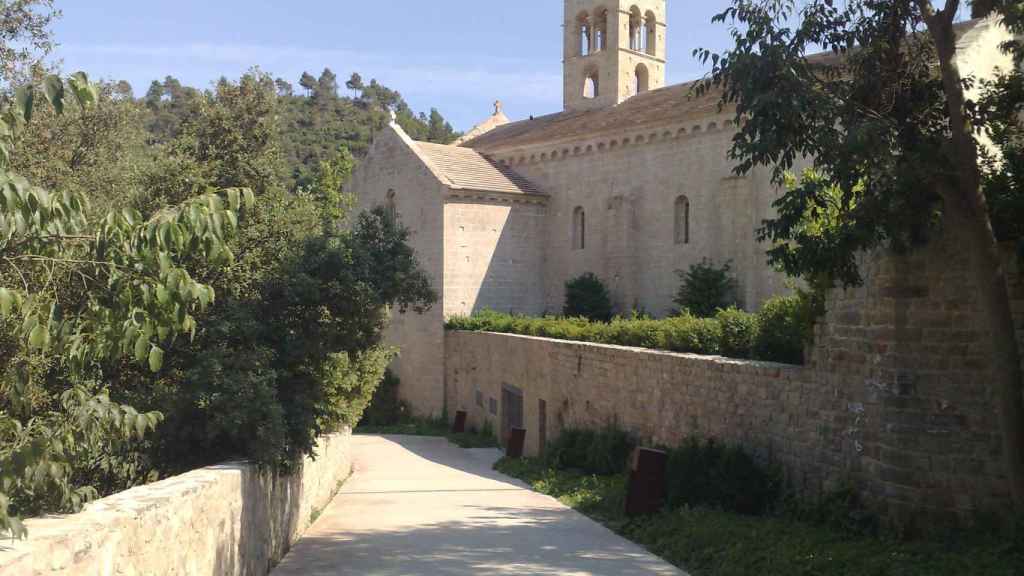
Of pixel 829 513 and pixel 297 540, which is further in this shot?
pixel 297 540

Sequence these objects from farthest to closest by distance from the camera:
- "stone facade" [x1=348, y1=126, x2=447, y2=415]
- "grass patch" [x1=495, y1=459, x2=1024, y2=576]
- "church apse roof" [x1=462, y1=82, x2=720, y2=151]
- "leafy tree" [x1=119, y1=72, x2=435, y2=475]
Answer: "stone facade" [x1=348, y1=126, x2=447, y2=415]
"church apse roof" [x1=462, y1=82, x2=720, y2=151]
"leafy tree" [x1=119, y1=72, x2=435, y2=475]
"grass patch" [x1=495, y1=459, x2=1024, y2=576]

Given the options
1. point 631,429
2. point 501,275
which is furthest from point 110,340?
point 501,275

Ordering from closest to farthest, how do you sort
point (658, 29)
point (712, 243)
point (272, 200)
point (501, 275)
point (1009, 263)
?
point (1009, 263)
point (272, 200)
point (712, 243)
point (501, 275)
point (658, 29)

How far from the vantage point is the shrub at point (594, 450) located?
14430 millimetres

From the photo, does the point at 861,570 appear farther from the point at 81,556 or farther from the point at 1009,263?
the point at 81,556

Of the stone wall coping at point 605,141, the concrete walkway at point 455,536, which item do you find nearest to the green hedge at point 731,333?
the concrete walkway at point 455,536

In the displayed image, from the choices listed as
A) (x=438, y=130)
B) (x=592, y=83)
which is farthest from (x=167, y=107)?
(x=592, y=83)

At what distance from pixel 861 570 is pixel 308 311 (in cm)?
690

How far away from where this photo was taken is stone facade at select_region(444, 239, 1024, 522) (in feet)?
27.0

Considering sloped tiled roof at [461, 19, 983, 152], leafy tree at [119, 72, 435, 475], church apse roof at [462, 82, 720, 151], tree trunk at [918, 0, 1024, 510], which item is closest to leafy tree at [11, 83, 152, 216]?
leafy tree at [119, 72, 435, 475]

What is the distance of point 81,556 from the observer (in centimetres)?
434

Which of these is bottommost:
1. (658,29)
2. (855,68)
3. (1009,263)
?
(1009,263)

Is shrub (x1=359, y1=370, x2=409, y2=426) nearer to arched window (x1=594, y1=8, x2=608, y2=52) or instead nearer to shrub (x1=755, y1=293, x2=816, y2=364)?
arched window (x1=594, y1=8, x2=608, y2=52)

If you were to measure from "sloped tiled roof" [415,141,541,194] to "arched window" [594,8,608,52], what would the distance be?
6419 mm
